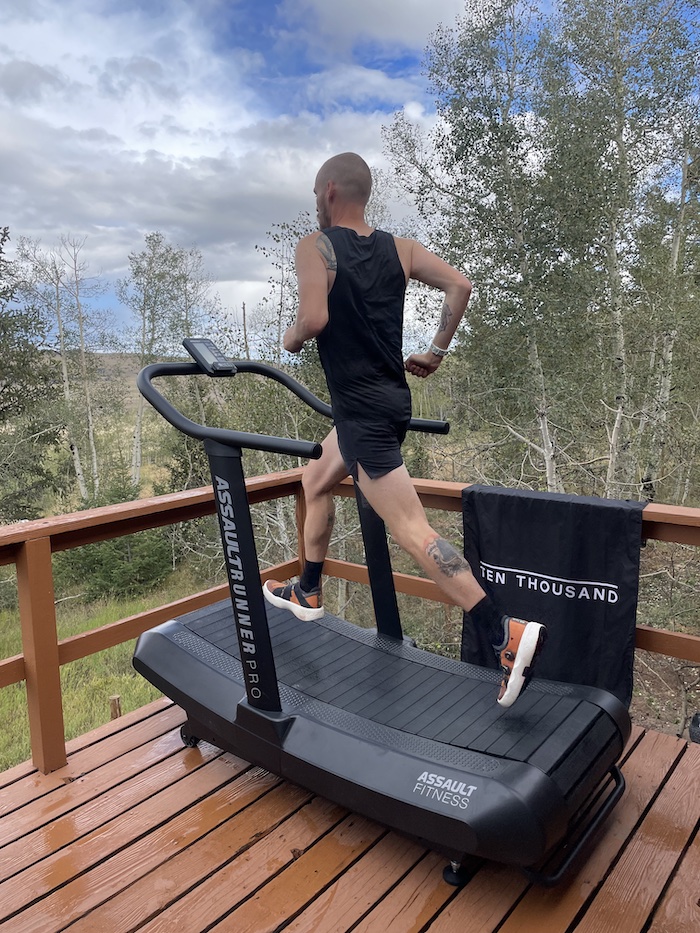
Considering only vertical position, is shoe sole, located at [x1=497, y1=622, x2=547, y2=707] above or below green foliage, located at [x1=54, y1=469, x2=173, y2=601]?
above

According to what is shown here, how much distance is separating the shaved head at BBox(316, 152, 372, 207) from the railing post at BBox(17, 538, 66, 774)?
4.38 ft

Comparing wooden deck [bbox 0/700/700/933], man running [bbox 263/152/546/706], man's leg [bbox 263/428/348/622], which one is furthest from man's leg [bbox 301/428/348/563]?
wooden deck [bbox 0/700/700/933]

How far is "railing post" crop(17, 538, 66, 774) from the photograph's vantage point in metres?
1.89

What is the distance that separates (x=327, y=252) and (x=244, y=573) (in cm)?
88

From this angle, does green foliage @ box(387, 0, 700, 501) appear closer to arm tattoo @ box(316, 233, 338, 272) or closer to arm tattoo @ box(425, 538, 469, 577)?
arm tattoo @ box(425, 538, 469, 577)

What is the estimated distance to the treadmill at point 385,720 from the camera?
1377 mm

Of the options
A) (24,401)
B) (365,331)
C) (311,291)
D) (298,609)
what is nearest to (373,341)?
(365,331)

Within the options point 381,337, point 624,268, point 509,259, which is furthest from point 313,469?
point 624,268

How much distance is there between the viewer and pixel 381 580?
2.24 m

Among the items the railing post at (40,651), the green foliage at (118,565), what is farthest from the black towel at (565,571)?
the green foliage at (118,565)

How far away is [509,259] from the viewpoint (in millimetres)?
9062

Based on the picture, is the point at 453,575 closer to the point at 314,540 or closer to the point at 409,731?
the point at 409,731

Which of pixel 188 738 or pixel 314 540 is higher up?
pixel 314 540

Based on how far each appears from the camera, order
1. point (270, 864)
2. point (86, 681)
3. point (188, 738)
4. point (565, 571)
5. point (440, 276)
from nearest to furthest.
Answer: point (270, 864) → point (440, 276) → point (188, 738) → point (565, 571) → point (86, 681)
